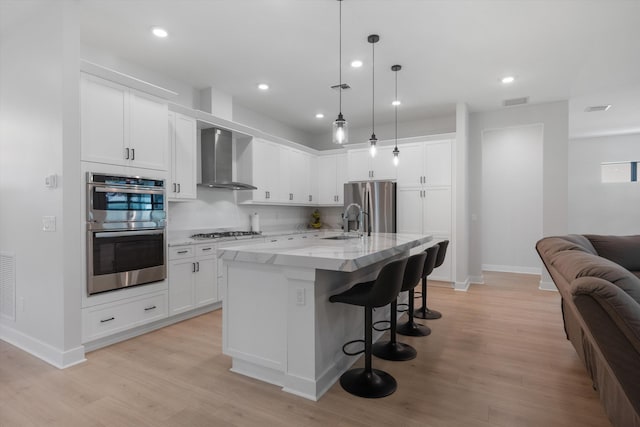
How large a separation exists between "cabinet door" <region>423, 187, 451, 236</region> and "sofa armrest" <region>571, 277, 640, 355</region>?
4.17m

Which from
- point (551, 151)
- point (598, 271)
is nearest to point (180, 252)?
point (598, 271)

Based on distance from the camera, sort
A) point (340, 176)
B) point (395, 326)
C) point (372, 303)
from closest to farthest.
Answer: point (372, 303)
point (395, 326)
point (340, 176)

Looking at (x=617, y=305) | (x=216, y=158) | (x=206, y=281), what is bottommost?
(x=206, y=281)

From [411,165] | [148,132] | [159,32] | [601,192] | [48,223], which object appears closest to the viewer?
[48,223]

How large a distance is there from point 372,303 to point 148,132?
275 cm

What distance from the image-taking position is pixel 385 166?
230 inches

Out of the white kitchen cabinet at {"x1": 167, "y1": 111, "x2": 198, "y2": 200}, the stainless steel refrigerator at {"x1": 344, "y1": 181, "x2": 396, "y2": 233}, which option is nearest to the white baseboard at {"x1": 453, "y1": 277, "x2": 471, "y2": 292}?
the stainless steel refrigerator at {"x1": 344, "y1": 181, "x2": 396, "y2": 233}

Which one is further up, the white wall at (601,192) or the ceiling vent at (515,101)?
the ceiling vent at (515,101)

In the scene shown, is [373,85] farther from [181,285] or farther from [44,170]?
[44,170]

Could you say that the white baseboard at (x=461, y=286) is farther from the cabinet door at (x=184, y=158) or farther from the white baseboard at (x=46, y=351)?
the white baseboard at (x=46, y=351)

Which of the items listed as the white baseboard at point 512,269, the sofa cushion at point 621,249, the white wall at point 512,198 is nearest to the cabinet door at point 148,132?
the sofa cushion at point 621,249

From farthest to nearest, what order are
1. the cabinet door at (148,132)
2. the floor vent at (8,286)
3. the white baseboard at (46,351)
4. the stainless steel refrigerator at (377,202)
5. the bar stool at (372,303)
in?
1. the stainless steel refrigerator at (377,202)
2. the cabinet door at (148,132)
3. the floor vent at (8,286)
4. the white baseboard at (46,351)
5. the bar stool at (372,303)

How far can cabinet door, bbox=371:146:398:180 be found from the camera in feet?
19.0

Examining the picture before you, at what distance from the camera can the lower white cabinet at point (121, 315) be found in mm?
2828
